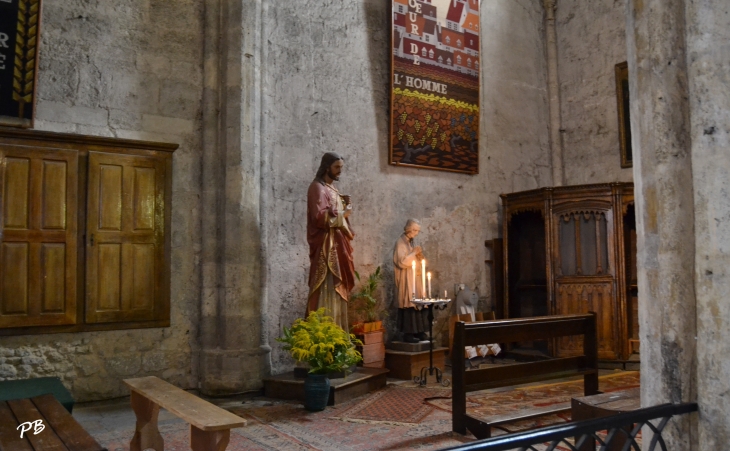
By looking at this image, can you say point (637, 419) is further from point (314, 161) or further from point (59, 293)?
point (314, 161)

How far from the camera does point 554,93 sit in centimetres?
1048

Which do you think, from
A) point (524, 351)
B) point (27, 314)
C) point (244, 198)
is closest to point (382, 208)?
point (244, 198)

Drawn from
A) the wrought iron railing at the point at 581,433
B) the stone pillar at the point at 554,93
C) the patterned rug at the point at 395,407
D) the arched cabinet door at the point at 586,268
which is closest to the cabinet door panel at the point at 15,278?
the patterned rug at the point at 395,407

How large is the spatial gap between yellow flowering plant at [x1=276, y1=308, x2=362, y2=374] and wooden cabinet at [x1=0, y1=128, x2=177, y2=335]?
1647mm

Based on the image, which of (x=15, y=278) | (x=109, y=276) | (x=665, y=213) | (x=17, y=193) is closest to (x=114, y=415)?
(x=109, y=276)

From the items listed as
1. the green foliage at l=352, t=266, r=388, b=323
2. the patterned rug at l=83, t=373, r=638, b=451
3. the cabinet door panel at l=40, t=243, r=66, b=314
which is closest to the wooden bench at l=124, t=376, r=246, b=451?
the patterned rug at l=83, t=373, r=638, b=451

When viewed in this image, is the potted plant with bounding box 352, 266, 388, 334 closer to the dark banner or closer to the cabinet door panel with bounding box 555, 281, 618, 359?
the cabinet door panel with bounding box 555, 281, 618, 359

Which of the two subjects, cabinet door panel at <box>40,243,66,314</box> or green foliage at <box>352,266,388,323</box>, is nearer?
cabinet door panel at <box>40,243,66,314</box>

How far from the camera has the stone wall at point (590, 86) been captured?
9703 mm

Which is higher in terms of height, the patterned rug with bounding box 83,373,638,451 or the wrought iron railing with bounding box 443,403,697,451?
the wrought iron railing with bounding box 443,403,697,451

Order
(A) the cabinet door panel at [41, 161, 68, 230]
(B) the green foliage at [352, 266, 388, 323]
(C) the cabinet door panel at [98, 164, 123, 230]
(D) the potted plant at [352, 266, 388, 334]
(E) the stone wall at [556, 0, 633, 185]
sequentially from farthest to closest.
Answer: (E) the stone wall at [556, 0, 633, 185]
(B) the green foliage at [352, 266, 388, 323]
(D) the potted plant at [352, 266, 388, 334]
(C) the cabinet door panel at [98, 164, 123, 230]
(A) the cabinet door panel at [41, 161, 68, 230]

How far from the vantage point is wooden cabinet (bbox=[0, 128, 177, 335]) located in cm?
567

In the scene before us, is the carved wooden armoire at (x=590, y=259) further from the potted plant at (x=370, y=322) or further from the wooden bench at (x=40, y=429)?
the wooden bench at (x=40, y=429)

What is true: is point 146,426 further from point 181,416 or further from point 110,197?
point 110,197
